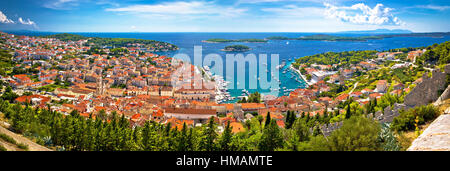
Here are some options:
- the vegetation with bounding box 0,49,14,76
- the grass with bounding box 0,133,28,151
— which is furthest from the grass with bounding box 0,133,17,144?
the vegetation with bounding box 0,49,14,76

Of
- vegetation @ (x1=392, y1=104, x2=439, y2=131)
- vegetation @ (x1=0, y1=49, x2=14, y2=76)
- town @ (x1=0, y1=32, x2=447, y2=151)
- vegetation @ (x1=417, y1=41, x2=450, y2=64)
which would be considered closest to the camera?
vegetation @ (x1=392, y1=104, x2=439, y2=131)

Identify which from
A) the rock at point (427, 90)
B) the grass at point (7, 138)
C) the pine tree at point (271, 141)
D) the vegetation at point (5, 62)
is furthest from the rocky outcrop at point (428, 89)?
the vegetation at point (5, 62)

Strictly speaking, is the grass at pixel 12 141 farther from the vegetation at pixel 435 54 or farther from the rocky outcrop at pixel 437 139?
the vegetation at pixel 435 54

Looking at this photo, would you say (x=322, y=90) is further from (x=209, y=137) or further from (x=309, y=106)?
(x=209, y=137)

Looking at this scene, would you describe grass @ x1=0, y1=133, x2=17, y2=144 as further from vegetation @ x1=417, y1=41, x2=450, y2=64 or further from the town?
vegetation @ x1=417, y1=41, x2=450, y2=64

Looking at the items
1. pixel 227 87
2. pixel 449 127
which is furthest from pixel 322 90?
pixel 449 127
